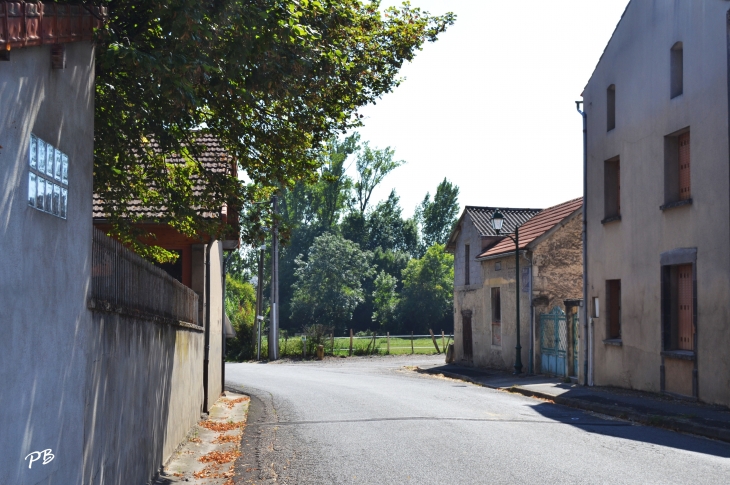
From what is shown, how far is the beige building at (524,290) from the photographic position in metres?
25.4

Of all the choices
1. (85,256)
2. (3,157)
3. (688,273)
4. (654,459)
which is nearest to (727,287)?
(688,273)

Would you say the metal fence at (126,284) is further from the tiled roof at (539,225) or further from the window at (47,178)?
the tiled roof at (539,225)

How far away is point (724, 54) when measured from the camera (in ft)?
49.8

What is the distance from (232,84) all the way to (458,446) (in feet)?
17.9

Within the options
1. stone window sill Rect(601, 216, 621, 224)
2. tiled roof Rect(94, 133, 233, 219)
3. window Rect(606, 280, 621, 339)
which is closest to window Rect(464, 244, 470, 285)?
window Rect(606, 280, 621, 339)

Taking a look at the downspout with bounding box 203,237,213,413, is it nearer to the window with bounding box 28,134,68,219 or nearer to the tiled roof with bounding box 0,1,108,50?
the tiled roof with bounding box 0,1,108,50

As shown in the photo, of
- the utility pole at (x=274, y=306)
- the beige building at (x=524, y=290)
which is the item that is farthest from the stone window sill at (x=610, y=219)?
the utility pole at (x=274, y=306)

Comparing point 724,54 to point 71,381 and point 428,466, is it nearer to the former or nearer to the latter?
point 428,466

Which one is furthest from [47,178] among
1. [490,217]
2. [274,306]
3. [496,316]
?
[274,306]

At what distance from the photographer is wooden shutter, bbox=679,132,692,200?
55.8 feet

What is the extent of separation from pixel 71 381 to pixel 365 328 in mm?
65844

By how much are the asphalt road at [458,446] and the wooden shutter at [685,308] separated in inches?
127

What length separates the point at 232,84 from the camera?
813cm

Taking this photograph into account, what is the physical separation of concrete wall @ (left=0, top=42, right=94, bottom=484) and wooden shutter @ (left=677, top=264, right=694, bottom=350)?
1408 cm
